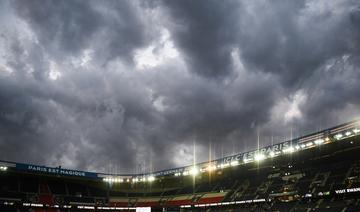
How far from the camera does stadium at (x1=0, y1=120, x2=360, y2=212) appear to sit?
73125 millimetres

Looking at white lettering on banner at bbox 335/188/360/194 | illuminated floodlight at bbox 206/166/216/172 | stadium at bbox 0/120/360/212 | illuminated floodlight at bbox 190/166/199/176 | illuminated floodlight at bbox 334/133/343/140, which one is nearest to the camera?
white lettering on banner at bbox 335/188/360/194

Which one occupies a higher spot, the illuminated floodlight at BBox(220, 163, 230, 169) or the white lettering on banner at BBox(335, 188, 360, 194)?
the illuminated floodlight at BBox(220, 163, 230, 169)

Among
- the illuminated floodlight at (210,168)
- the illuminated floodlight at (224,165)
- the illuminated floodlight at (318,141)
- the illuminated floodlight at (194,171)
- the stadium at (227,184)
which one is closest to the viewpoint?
the stadium at (227,184)

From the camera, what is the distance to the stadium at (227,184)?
7312cm

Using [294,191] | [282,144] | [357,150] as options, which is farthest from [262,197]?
[357,150]

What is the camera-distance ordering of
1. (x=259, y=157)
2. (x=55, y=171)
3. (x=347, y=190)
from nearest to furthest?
(x=347, y=190), (x=259, y=157), (x=55, y=171)

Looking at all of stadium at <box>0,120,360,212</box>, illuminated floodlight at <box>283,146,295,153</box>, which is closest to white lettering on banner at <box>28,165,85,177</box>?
stadium at <box>0,120,360,212</box>

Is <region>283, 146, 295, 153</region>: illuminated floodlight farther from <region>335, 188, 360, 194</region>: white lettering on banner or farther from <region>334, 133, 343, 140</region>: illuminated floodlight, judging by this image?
<region>335, 188, 360, 194</region>: white lettering on banner

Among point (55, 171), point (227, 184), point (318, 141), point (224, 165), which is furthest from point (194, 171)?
point (318, 141)

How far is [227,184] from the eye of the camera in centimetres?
10112

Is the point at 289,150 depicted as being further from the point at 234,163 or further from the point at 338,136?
the point at 234,163

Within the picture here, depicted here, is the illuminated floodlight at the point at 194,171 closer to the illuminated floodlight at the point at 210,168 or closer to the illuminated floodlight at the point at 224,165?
the illuminated floodlight at the point at 210,168

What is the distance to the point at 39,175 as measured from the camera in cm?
10194

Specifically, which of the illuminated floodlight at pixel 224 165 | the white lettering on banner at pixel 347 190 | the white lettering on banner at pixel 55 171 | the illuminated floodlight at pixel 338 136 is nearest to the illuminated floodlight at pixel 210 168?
the illuminated floodlight at pixel 224 165
